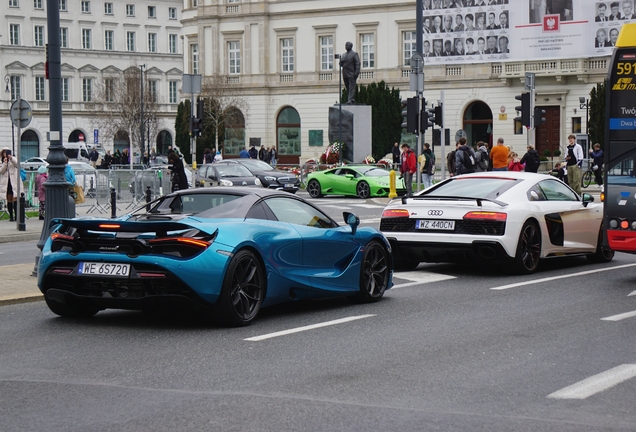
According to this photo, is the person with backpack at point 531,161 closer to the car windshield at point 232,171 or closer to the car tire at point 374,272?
the car windshield at point 232,171

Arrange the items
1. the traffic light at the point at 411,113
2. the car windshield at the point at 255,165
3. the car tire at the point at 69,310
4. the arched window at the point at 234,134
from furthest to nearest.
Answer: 1. the arched window at the point at 234,134
2. the car windshield at the point at 255,165
3. the traffic light at the point at 411,113
4. the car tire at the point at 69,310

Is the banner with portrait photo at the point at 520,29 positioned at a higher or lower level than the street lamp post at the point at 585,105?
higher

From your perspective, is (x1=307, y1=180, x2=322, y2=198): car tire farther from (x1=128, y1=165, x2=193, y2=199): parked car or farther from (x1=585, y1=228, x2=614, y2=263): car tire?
(x1=585, y1=228, x2=614, y2=263): car tire

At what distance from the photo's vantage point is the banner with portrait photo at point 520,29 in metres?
55.5

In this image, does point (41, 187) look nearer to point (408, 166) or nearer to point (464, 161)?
point (464, 161)

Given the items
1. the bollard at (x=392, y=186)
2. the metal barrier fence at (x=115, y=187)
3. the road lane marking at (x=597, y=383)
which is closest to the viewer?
the road lane marking at (x=597, y=383)

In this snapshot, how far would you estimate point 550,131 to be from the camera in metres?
70.2

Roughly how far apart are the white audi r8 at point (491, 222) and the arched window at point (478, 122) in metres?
57.9

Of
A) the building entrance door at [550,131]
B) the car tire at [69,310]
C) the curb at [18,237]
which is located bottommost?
the curb at [18,237]

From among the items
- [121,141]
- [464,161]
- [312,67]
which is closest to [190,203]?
[464,161]

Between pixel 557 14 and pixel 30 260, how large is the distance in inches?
1681

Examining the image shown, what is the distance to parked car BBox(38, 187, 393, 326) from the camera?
947 centimetres

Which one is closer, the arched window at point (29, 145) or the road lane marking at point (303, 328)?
the road lane marking at point (303, 328)

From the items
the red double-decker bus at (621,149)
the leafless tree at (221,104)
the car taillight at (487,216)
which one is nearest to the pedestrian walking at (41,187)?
the car taillight at (487,216)
